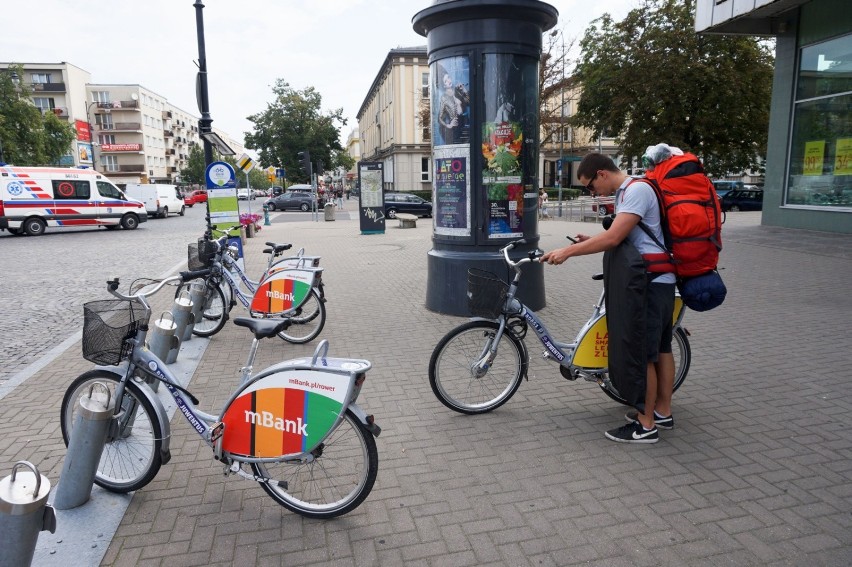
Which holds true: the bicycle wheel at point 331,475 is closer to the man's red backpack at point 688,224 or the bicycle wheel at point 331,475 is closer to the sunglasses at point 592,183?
the man's red backpack at point 688,224

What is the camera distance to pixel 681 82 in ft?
75.6

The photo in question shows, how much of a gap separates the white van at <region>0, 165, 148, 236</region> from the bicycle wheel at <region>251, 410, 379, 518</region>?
22.3 metres

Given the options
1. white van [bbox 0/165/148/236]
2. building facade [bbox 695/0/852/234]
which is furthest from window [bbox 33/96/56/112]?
building facade [bbox 695/0/852/234]

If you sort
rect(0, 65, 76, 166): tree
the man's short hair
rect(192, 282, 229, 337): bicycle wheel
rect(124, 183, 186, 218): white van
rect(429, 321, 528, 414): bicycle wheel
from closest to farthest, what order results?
the man's short hair → rect(429, 321, 528, 414): bicycle wheel → rect(192, 282, 229, 337): bicycle wheel → rect(124, 183, 186, 218): white van → rect(0, 65, 76, 166): tree

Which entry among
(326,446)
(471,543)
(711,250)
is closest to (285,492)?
(326,446)

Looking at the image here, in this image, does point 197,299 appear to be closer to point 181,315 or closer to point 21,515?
point 181,315

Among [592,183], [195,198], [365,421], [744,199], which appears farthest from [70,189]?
[195,198]

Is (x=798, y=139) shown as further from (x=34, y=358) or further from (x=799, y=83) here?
(x=34, y=358)

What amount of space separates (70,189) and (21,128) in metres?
19.2

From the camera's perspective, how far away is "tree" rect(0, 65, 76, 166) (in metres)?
34.6

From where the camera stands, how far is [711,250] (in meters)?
3.51

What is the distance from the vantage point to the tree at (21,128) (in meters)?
34.6

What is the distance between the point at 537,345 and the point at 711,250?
253cm

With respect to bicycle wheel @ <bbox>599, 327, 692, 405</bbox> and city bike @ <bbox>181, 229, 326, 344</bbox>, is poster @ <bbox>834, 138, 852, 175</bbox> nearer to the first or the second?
bicycle wheel @ <bbox>599, 327, 692, 405</bbox>
